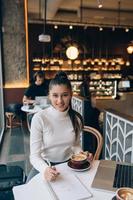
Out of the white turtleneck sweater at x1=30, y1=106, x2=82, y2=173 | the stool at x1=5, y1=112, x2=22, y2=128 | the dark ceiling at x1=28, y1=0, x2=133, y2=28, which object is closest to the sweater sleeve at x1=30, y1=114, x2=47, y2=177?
the white turtleneck sweater at x1=30, y1=106, x2=82, y2=173

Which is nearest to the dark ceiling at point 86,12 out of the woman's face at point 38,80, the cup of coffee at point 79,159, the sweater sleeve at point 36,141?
the woman's face at point 38,80

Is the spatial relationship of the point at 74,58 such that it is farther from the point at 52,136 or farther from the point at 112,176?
the point at 112,176

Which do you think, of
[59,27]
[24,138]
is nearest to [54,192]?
[24,138]

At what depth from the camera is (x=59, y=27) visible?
875 cm

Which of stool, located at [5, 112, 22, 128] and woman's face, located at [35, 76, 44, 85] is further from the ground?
woman's face, located at [35, 76, 44, 85]

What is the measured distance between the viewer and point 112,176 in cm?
134

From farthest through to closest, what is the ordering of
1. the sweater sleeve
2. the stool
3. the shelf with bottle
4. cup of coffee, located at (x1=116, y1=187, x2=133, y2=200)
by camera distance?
the shelf with bottle
the stool
the sweater sleeve
cup of coffee, located at (x1=116, y1=187, x2=133, y2=200)

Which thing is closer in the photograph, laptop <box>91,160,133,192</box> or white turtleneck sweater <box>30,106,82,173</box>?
laptop <box>91,160,133,192</box>

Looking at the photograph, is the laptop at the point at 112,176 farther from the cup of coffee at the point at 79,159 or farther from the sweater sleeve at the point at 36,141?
the sweater sleeve at the point at 36,141

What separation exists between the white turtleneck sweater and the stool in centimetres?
399

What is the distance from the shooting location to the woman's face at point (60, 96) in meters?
1.71

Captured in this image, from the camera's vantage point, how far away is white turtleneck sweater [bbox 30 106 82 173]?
5.46ft

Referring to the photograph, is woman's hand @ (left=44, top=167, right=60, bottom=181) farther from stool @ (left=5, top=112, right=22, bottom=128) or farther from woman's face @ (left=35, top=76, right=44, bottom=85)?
stool @ (left=5, top=112, right=22, bottom=128)

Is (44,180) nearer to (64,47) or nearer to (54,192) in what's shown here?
(54,192)
